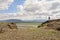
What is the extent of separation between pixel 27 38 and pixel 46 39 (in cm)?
182

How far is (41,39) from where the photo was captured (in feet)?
47.4

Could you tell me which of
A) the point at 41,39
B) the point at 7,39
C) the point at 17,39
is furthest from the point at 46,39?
the point at 7,39

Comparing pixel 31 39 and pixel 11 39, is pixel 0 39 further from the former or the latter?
pixel 31 39

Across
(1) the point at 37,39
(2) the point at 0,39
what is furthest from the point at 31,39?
(2) the point at 0,39

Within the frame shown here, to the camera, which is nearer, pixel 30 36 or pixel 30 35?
pixel 30 36

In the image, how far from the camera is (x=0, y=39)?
14.6 m

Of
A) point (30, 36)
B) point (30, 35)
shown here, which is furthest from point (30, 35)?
point (30, 36)

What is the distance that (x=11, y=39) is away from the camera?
1455cm

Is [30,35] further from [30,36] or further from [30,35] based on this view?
[30,36]

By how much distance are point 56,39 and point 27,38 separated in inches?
105

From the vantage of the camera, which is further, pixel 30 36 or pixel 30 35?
pixel 30 35

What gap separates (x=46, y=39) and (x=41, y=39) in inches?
17.6

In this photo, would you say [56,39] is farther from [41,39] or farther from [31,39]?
[31,39]

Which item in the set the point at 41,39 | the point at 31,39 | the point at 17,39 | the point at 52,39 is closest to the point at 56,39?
the point at 52,39
